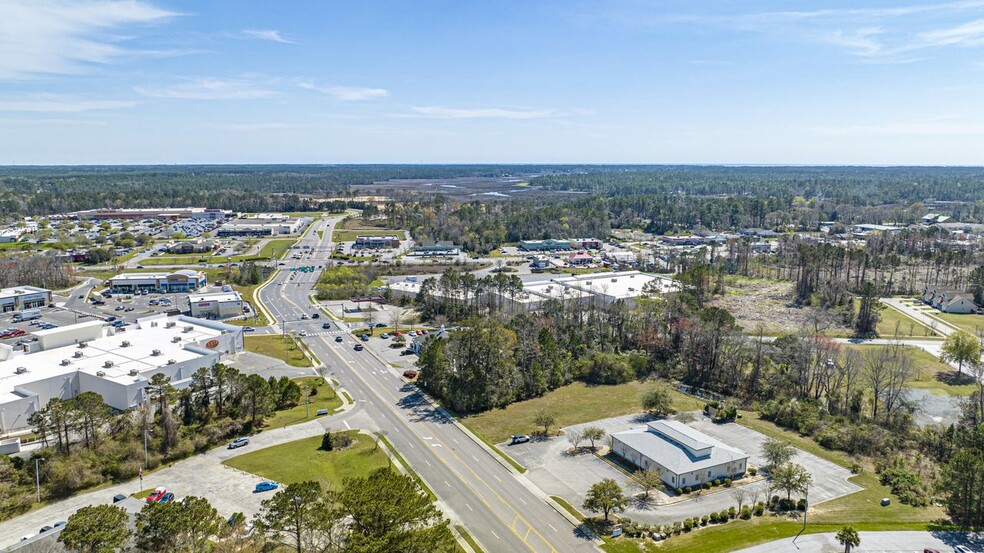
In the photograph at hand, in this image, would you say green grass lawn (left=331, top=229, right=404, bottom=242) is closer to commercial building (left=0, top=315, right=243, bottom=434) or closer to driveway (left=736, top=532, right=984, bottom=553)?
commercial building (left=0, top=315, right=243, bottom=434)

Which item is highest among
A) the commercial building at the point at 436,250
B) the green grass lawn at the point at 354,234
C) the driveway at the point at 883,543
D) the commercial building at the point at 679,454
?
the green grass lawn at the point at 354,234

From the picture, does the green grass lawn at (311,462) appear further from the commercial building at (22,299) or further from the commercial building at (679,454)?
the commercial building at (22,299)

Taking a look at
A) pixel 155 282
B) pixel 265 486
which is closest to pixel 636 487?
pixel 265 486

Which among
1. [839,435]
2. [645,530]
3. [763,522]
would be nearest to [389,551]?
[645,530]

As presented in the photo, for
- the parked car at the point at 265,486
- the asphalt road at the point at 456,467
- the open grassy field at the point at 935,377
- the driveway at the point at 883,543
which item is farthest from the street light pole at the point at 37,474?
the open grassy field at the point at 935,377

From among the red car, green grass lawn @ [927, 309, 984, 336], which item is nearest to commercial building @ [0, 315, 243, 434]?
the red car
